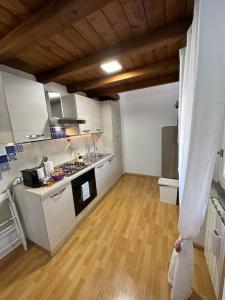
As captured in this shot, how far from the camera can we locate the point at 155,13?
1028mm

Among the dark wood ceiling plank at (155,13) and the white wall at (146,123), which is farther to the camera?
the white wall at (146,123)

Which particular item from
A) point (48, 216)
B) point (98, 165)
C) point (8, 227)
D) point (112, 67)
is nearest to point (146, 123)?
point (98, 165)

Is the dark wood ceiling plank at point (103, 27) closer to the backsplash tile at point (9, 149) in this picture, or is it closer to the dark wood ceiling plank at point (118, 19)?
the dark wood ceiling plank at point (118, 19)

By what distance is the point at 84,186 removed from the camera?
7.00ft

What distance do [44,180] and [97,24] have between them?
5.37 feet

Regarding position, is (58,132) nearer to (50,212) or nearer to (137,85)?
(50,212)

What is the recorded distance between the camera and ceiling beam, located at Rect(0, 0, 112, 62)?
82cm

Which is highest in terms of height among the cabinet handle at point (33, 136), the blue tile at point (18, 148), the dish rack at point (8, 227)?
the cabinet handle at point (33, 136)

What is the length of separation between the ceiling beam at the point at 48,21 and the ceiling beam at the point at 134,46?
572mm

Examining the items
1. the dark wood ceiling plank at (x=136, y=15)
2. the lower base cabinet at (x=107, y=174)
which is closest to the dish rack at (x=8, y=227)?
the lower base cabinet at (x=107, y=174)

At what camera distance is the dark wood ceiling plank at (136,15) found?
36.7 inches

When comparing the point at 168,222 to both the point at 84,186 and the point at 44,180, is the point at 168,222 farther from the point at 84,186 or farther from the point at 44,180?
the point at 44,180

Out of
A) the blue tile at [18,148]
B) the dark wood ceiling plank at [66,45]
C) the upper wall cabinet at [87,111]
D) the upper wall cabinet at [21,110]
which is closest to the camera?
the dark wood ceiling plank at [66,45]

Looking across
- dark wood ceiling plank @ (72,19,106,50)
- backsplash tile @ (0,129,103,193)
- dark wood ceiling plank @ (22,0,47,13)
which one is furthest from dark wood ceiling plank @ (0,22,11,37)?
backsplash tile @ (0,129,103,193)
